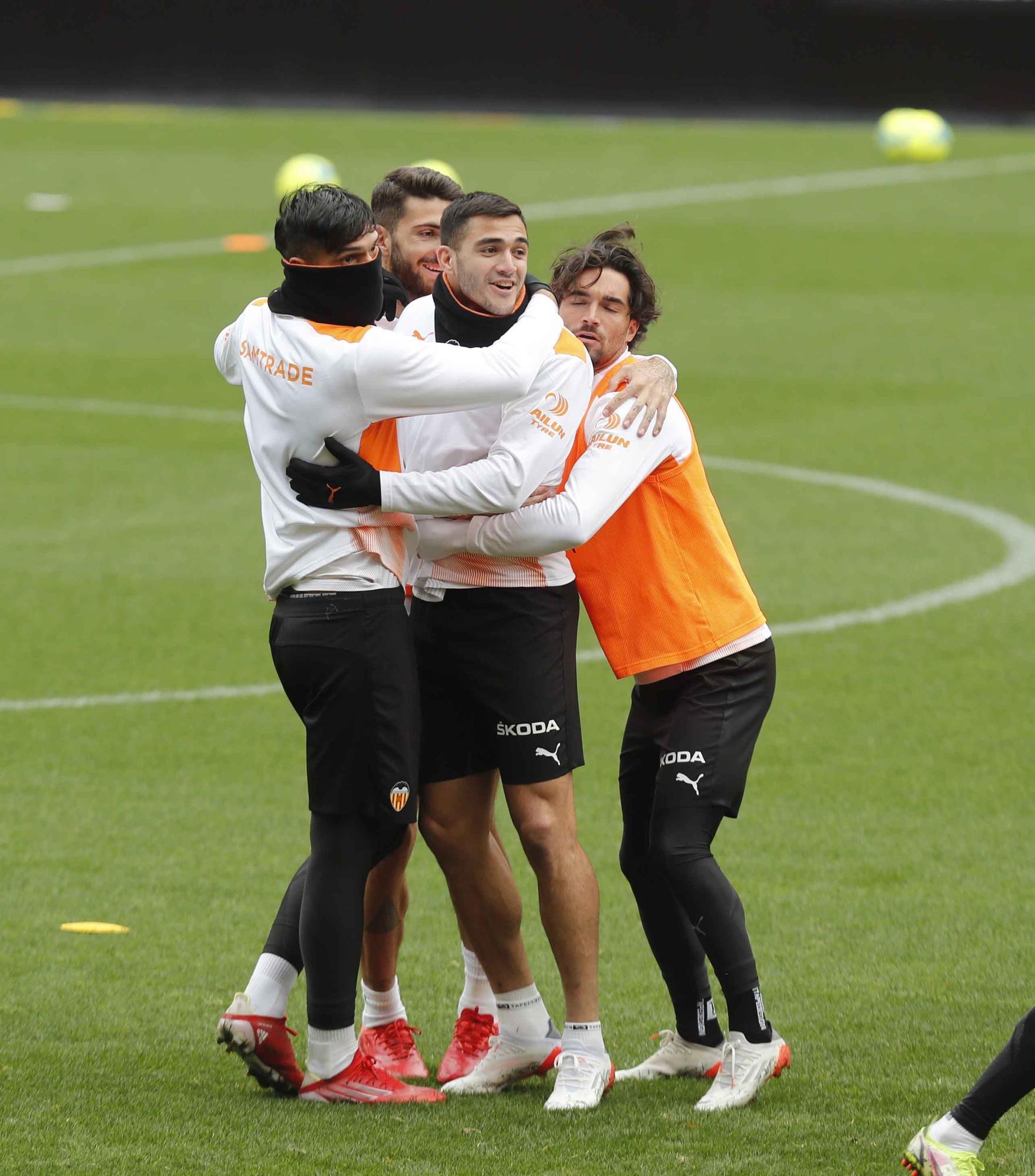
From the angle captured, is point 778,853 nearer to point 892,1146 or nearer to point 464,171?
point 892,1146

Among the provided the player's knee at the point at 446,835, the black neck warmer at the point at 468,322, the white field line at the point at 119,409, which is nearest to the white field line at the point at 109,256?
the white field line at the point at 119,409

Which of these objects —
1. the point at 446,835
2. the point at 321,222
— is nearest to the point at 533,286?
the point at 321,222

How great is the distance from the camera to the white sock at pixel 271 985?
4887mm

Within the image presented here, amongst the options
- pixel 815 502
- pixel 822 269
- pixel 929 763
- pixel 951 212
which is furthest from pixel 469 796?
pixel 951 212

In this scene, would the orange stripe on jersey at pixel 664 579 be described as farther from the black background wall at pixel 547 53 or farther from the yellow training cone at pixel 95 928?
the black background wall at pixel 547 53

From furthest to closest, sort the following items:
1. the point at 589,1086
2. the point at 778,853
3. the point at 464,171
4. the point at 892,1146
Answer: the point at 464,171 < the point at 778,853 < the point at 589,1086 < the point at 892,1146

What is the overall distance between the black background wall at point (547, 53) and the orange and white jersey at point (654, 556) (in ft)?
114

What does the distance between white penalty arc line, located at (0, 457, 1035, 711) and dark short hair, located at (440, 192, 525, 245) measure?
426 centimetres

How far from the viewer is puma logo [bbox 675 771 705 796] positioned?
4.81 meters

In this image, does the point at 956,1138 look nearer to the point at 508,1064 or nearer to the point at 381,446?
the point at 508,1064

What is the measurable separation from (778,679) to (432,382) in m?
4.85

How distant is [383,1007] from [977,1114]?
5.63 feet

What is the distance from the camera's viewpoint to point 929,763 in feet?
25.8

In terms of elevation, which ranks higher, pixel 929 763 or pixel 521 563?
pixel 521 563
